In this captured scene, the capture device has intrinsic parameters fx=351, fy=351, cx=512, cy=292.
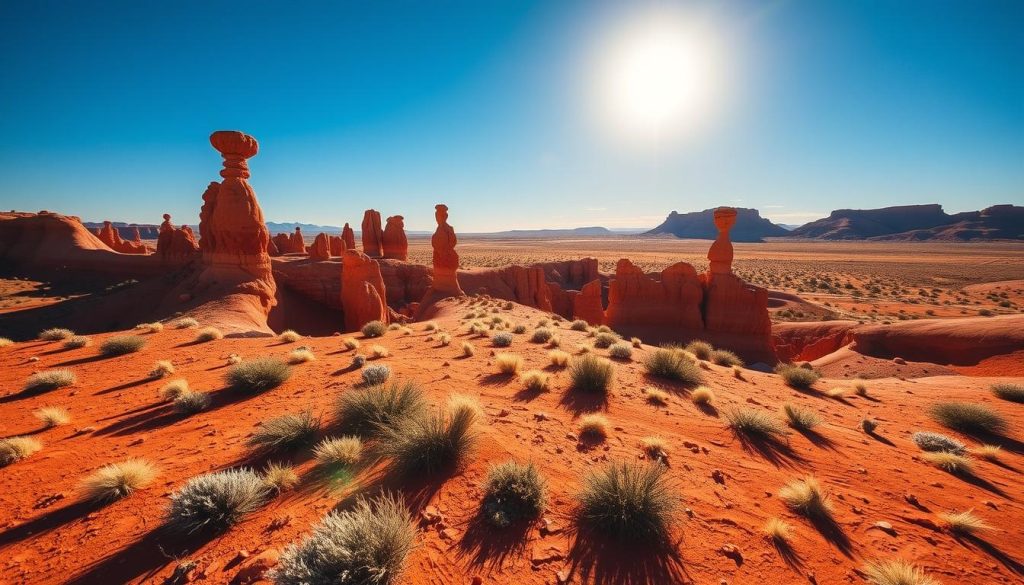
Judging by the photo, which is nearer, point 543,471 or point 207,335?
point 543,471

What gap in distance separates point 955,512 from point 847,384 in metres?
6.50

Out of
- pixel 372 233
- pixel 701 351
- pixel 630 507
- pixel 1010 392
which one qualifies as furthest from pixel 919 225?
pixel 630 507

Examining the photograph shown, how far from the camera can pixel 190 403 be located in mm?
5609

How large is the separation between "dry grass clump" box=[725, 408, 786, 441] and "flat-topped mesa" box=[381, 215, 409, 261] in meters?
33.6

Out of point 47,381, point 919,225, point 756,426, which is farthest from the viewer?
point 919,225

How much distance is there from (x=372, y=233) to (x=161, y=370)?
3083cm

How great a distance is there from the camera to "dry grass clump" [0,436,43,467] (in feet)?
13.7

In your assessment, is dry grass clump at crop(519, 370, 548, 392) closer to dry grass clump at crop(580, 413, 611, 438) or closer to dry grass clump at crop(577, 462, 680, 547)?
dry grass clump at crop(580, 413, 611, 438)

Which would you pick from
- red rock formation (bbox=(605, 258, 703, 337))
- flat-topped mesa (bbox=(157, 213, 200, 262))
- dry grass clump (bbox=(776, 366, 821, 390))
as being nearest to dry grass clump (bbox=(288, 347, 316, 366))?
dry grass clump (bbox=(776, 366, 821, 390))

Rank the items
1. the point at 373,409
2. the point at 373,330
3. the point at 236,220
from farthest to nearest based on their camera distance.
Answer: the point at 236,220 < the point at 373,330 < the point at 373,409

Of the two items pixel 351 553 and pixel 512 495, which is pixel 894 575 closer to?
pixel 512 495

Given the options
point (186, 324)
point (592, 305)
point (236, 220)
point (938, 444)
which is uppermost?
point (236, 220)

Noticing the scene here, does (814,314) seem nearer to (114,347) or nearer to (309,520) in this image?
(309,520)

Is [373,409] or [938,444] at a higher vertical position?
[373,409]
